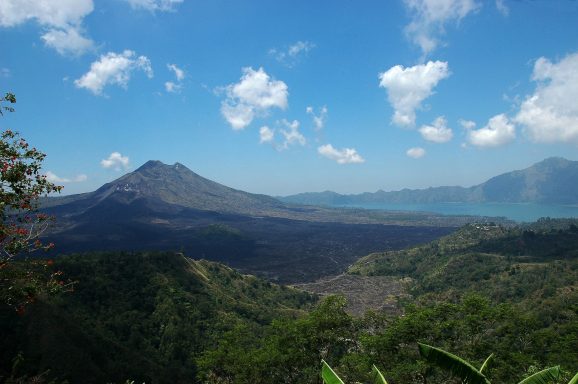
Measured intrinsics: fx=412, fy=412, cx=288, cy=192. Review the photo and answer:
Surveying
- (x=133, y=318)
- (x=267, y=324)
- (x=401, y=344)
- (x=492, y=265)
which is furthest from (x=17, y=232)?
(x=492, y=265)

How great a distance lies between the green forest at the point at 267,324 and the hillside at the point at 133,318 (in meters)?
0.19

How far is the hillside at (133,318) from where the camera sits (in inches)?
1593

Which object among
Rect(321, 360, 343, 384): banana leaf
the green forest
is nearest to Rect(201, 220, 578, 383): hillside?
the green forest

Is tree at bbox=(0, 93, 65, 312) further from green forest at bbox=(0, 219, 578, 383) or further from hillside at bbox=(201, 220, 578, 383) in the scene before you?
hillside at bbox=(201, 220, 578, 383)

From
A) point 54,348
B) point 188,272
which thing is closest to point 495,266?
point 188,272

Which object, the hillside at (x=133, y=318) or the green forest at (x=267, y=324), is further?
the hillside at (x=133, y=318)

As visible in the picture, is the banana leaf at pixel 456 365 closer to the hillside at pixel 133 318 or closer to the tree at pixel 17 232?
the tree at pixel 17 232

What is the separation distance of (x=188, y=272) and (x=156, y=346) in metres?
31.5

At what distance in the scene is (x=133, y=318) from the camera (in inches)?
2340

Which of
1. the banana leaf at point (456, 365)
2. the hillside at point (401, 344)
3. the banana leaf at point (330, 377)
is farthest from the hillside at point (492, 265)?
the banana leaf at point (330, 377)

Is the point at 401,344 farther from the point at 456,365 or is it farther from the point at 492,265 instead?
the point at 492,265

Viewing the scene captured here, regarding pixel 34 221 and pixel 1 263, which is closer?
pixel 1 263

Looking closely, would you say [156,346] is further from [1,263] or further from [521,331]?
[1,263]

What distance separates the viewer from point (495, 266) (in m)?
104
